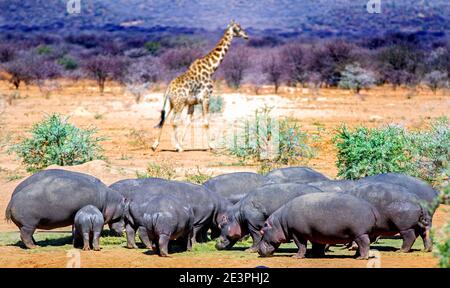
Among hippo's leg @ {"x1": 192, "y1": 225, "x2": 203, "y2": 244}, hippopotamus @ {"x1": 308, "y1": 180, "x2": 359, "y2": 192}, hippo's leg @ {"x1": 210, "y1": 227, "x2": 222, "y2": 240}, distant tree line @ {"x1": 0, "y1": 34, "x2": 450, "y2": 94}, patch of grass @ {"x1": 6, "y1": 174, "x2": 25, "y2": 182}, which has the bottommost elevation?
distant tree line @ {"x1": 0, "y1": 34, "x2": 450, "y2": 94}

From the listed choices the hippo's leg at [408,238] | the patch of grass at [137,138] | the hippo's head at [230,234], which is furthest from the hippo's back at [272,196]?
the patch of grass at [137,138]

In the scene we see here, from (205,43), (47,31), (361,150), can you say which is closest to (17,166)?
(361,150)

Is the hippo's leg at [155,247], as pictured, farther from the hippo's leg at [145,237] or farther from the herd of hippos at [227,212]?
the hippo's leg at [145,237]

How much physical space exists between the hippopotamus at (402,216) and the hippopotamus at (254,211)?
856mm

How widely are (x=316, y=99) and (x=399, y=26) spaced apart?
5325 cm

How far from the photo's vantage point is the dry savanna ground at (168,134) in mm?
11281

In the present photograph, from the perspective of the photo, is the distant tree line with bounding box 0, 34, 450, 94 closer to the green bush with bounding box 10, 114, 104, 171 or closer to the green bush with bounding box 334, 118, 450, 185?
the green bush with bounding box 10, 114, 104, 171

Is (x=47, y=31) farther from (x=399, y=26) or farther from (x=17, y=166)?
(x=17, y=166)

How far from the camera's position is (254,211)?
1235 centimetres

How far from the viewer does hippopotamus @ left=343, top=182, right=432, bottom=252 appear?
39.1 feet

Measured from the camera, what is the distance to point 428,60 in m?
50.2

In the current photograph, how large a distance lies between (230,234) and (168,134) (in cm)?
1623

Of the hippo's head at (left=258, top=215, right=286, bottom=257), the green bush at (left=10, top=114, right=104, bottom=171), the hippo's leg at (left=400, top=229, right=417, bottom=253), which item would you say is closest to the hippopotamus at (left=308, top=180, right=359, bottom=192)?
the hippo's leg at (left=400, top=229, right=417, bottom=253)

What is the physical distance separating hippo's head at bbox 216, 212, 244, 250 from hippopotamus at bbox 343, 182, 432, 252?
1.63 metres
